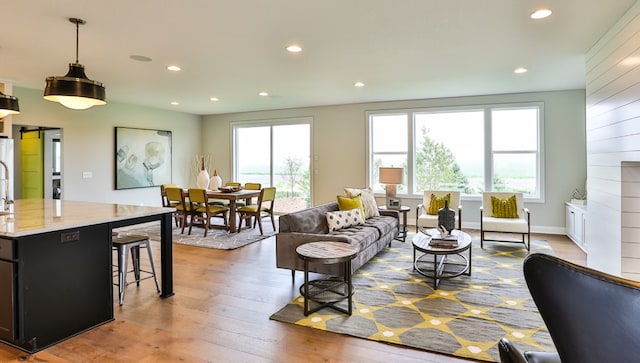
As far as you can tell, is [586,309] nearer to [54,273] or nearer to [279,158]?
[54,273]

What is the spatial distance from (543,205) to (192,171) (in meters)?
7.96

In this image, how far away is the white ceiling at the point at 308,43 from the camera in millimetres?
2982

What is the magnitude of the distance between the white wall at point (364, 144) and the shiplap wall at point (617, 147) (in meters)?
2.66

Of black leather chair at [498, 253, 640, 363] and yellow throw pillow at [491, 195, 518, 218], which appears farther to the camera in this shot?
yellow throw pillow at [491, 195, 518, 218]

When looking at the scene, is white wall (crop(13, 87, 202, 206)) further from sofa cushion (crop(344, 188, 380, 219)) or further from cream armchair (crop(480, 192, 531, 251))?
cream armchair (crop(480, 192, 531, 251))

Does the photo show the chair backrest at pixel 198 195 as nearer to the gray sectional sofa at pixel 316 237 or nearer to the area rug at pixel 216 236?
the area rug at pixel 216 236

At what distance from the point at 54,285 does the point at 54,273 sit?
0.29 feet

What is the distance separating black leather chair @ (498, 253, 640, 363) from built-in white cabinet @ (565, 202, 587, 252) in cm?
506

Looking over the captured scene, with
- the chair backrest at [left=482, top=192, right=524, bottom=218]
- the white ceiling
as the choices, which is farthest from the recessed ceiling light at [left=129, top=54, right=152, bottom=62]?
the chair backrest at [left=482, top=192, right=524, bottom=218]

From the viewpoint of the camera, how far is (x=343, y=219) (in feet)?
15.4

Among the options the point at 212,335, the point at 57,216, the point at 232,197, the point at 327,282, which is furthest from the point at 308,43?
the point at 232,197

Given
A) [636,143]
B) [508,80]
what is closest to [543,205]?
[508,80]

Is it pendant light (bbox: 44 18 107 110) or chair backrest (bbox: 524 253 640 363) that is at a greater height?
pendant light (bbox: 44 18 107 110)

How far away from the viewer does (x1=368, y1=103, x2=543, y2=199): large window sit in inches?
265
